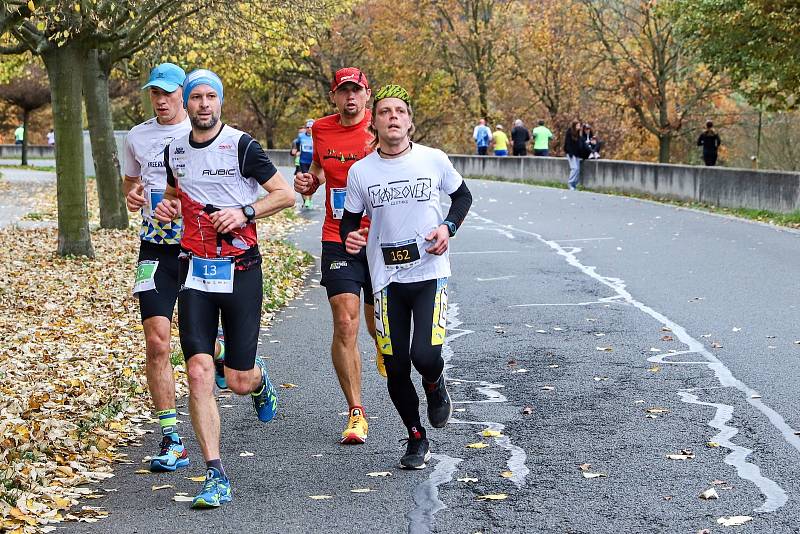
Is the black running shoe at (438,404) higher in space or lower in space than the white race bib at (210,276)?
lower

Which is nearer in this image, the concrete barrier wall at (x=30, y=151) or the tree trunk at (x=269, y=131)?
the concrete barrier wall at (x=30, y=151)

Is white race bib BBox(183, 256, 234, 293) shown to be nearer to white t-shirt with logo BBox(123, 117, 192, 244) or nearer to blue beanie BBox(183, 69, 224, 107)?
blue beanie BBox(183, 69, 224, 107)

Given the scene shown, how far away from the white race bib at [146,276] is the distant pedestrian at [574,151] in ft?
95.8

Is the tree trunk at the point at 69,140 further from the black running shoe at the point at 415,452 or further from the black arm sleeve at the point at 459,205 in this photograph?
the black running shoe at the point at 415,452

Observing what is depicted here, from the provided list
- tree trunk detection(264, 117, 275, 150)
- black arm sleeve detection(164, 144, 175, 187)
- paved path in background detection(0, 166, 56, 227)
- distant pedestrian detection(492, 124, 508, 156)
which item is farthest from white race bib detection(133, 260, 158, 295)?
tree trunk detection(264, 117, 275, 150)

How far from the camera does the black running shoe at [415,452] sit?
6605 millimetres

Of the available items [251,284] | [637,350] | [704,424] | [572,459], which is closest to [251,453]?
[251,284]

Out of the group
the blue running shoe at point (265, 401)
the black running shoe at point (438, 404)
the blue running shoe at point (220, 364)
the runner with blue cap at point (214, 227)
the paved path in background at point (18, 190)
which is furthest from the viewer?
the paved path in background at point (18, 190)

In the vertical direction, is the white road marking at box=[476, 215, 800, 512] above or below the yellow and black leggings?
below

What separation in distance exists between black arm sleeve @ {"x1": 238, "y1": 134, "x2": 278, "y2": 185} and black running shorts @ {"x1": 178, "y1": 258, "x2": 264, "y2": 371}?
42 cm

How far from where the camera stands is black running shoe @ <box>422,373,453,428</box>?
268 inches

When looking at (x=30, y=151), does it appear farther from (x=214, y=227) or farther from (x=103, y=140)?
(x=214, y=227)

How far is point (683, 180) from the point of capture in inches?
1151

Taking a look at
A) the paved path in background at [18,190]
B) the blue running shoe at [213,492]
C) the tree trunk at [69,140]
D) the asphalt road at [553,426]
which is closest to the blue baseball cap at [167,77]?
the asphalt road at [553,426]
